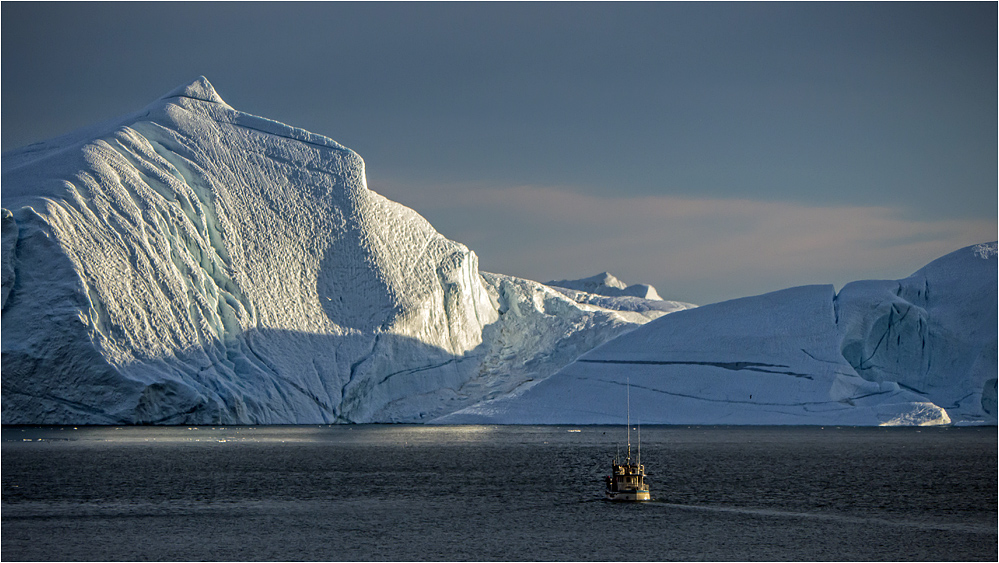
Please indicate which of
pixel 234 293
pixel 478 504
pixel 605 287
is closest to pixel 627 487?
pixel 478 504

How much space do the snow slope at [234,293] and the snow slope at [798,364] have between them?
8.31 m

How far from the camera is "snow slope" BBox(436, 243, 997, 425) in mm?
55031

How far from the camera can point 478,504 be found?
29.1 meters

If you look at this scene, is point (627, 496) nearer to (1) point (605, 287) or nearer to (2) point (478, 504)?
(2) point (478, 504)

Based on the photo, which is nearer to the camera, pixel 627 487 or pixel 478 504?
pixel 478 504

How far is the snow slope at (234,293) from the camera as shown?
173ft

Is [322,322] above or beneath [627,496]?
above

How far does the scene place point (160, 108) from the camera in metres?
69.5

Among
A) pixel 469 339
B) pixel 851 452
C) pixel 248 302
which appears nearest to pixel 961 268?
pixel 851 452

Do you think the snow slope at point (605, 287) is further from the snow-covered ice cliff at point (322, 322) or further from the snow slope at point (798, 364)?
the snow slope at point (798, 364)

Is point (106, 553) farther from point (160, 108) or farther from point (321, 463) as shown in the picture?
point (160, 108)

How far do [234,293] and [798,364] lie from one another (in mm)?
30527

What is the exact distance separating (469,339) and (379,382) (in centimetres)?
967

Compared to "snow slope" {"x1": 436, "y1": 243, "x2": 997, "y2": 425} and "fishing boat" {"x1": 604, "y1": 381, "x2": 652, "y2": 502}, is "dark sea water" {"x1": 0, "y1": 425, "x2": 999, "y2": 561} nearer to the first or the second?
"fishing boat" {"x1": 604, "y1": 381, "x2": 652, "y2": 502}
